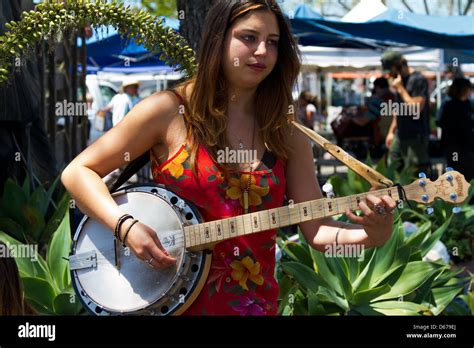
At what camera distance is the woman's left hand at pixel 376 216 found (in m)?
2.44

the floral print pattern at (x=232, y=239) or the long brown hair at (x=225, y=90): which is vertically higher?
the long brown hair at (x=225, y=90)

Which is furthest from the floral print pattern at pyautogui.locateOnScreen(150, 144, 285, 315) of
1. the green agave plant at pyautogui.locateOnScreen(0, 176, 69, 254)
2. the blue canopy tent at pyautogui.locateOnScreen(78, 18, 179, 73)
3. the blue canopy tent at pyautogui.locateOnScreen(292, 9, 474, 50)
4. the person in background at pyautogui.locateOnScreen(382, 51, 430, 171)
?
the blue canopy tent at pyautogui.locateOnScreen(292, 9, 474, 50)

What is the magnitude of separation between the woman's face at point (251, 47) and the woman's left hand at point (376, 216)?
46cm

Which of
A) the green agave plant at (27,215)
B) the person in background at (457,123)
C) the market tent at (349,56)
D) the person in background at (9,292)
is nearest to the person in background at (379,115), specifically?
the person in background at (457,123)

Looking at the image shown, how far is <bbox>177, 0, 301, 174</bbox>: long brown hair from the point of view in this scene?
2.57 m

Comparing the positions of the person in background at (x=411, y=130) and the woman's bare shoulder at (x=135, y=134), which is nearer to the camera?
the woman's bare shoulder at (x=135, y=134)

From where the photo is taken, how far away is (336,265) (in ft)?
14.2

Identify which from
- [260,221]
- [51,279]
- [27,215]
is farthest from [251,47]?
[27,215]

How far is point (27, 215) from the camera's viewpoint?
233 inches

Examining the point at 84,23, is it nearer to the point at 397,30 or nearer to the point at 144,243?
the point at 144,243

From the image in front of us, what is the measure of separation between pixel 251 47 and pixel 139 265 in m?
0.71

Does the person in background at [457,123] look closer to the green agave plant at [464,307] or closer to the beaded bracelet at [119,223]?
the green agave plant at [464,307]

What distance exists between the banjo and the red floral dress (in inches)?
1.4
